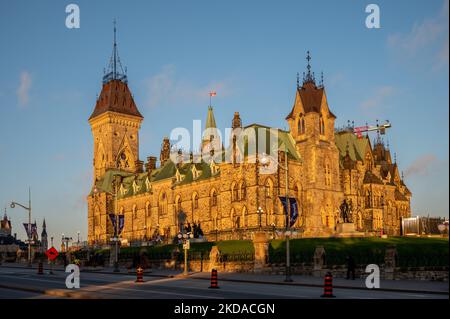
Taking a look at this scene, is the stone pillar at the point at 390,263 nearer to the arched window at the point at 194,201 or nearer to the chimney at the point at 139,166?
the arched window at the point at 194,201

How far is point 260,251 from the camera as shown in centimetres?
5044

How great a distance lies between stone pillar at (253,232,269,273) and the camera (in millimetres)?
49469

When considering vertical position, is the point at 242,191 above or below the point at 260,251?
above

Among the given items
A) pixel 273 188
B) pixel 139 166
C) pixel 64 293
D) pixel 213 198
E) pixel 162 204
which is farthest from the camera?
pixel 139 166

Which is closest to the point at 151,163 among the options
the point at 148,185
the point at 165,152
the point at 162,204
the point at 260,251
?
the point at 165,152

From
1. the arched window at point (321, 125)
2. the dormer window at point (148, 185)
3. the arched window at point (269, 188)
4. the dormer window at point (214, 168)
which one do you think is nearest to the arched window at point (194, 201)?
the dormer window at point (214, 168)

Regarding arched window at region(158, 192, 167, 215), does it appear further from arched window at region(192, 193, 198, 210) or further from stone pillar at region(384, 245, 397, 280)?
stone pillar at region(384, 245, 397, 280)

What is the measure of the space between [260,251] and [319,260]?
6864 mm

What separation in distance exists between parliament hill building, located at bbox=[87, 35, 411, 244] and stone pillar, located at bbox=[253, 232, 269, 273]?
17659 mm

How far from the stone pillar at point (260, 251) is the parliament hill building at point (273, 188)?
1766 cm

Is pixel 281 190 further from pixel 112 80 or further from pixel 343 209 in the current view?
pixel 112 80

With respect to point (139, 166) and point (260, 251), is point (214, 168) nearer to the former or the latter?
point (139, 166)

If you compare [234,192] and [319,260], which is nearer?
[319,260]
